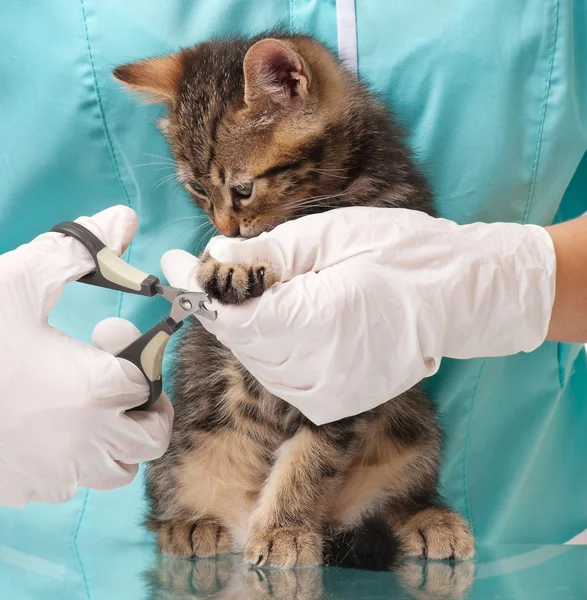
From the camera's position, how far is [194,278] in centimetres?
112

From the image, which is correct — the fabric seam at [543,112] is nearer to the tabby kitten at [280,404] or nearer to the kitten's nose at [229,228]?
the tabby kitten at [280,404]

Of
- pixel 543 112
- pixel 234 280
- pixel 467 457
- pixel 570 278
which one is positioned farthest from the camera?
pixel 467 457

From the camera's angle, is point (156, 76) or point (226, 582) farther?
point (156, 76)

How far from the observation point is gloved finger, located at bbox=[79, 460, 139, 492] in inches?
45.2

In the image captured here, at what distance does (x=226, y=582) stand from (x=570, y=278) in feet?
Result: 2.24

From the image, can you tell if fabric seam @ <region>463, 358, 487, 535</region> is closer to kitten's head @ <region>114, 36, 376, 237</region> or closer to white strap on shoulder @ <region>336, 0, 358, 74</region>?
kitten's head @ <region>114, 36, 376, 237</region>

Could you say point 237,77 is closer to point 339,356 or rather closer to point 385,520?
point 339,356

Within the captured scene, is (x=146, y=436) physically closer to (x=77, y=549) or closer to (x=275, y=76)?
(x=77, y=549)

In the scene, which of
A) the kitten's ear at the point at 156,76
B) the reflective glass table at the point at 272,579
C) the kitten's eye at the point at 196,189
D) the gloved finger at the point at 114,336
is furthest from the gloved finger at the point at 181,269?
the reflective glass table at the point at 272,579

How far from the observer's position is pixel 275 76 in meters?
1.24

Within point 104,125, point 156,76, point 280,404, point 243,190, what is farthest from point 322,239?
point 104,125

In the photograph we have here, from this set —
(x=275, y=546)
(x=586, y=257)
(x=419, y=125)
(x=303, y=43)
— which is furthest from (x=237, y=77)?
(x=275, y=546)

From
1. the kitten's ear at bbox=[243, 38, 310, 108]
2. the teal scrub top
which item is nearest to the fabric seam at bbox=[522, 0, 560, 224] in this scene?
the teal scrub top

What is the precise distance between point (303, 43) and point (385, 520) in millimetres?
857
